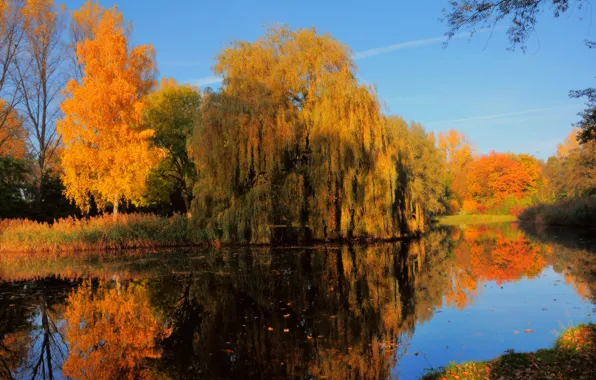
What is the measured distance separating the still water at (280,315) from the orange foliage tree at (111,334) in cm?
3

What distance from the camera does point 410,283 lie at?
10.2 meters

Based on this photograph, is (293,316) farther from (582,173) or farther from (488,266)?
(582,173)

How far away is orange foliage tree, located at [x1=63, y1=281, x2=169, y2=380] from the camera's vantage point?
5.11 metres

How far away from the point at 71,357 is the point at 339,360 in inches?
137

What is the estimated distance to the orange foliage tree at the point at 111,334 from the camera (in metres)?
5.11

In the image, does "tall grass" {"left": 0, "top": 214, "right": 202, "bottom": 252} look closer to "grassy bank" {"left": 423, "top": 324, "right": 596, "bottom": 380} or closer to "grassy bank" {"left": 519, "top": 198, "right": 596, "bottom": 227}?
"grassy bank" {"left": 423, "top": 324, "right": 596, "bottom": 380}

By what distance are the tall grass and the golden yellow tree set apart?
134cm

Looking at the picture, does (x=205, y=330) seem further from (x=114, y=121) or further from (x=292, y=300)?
(x=114, y=121)

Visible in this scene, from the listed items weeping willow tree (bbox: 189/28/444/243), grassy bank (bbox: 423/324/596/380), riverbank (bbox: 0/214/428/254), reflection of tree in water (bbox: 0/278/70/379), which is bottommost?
reflection of tree in water (bbox: 0/278/70/379)

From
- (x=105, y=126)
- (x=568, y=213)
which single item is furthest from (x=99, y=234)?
(x=568, y=213)

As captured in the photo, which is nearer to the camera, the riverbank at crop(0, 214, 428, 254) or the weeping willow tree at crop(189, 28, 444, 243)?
the weeping willow tree at crop(189, 28, 444, 243)

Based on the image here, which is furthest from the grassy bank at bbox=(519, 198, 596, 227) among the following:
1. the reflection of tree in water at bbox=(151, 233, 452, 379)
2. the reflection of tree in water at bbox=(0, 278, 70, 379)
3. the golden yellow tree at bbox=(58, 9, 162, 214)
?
the reflection of tree in water at bbox=(0, 278, 70, 379)

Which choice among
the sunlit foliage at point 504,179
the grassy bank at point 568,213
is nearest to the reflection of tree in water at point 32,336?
the grassy bank at point 568,213

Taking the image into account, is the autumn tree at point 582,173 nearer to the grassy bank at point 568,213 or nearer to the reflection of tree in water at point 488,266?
the grassy bank at point 568,213
